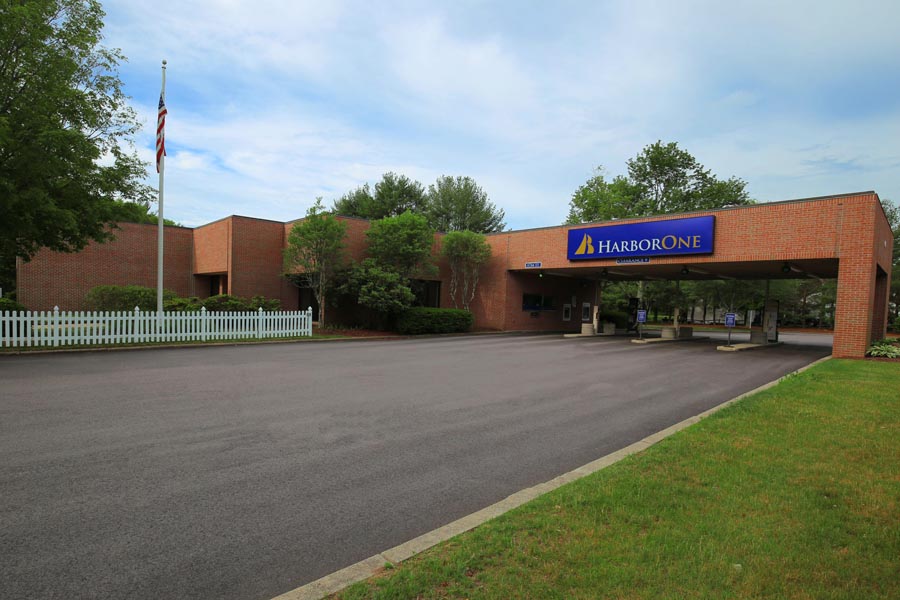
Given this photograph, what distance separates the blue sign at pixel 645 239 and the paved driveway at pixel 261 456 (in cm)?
876

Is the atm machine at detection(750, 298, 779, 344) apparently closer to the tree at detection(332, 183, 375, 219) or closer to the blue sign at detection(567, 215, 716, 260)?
the blue sign at detection(567, 215, 716, 260)

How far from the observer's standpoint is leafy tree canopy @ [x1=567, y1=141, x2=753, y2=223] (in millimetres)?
43531

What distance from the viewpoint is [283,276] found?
24.2m

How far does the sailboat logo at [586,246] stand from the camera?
22.6 metres

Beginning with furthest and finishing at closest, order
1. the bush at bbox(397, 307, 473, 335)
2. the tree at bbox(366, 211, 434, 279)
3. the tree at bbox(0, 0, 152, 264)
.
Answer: the tree at bbox(366, 211, 434, 279) < the bush at bbox(397, 307, 473, 335) < the tree at bbox(0, 0, 152, 264)

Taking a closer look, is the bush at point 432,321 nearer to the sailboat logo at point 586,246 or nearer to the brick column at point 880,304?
the sailboat logo at point 586,246

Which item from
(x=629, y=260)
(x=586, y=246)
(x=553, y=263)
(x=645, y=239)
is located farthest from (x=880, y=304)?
(x=553, y=263)

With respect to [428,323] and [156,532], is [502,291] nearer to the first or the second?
[428,323]

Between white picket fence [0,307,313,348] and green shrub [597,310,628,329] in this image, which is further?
green shrub [597,310,628,329]

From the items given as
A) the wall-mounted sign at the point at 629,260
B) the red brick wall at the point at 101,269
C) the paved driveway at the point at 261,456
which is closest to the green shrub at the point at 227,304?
the red brick wall at the point at 101,269

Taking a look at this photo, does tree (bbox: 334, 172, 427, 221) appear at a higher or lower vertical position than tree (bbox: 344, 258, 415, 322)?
higher

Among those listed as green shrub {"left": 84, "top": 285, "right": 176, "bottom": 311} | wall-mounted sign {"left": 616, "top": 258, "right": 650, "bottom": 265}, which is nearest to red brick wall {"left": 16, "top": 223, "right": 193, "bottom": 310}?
green shrub {"left": 84, "top": 285, "right": 176, "bottom": 311}

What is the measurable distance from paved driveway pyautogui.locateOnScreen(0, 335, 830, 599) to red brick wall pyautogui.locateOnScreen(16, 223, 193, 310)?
1404 cm

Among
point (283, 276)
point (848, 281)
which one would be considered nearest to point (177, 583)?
point (848, 281)
